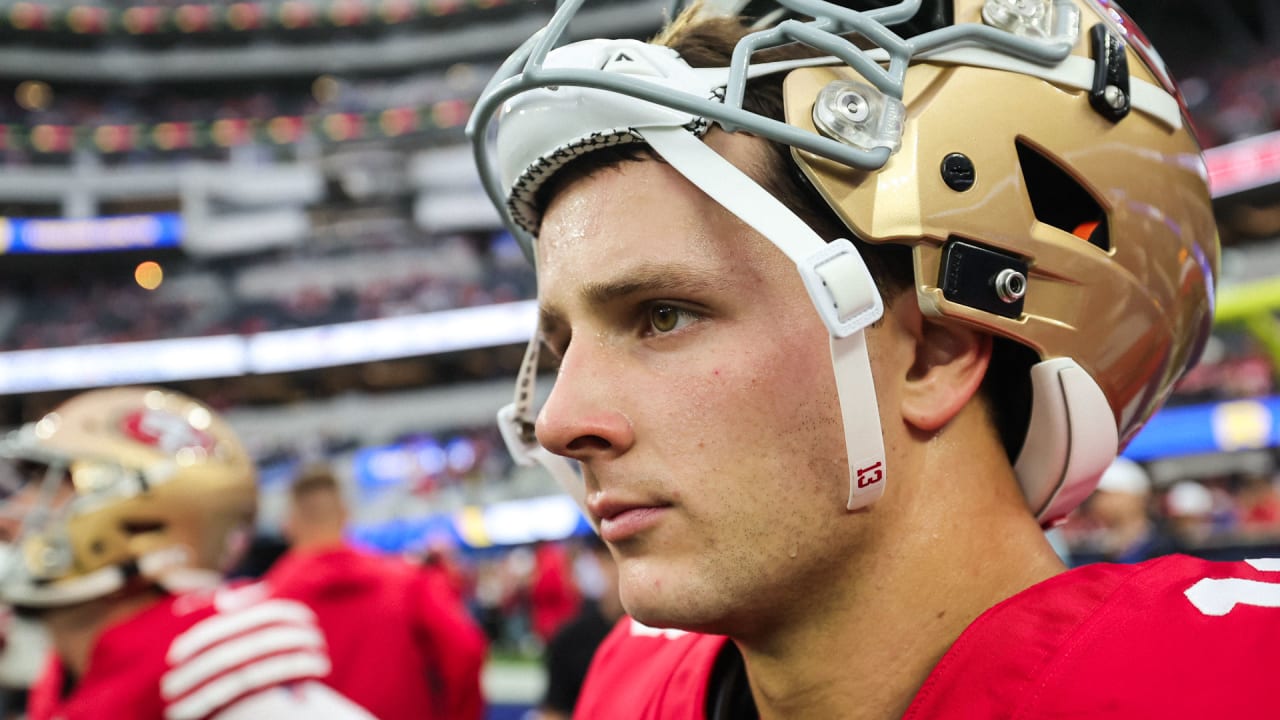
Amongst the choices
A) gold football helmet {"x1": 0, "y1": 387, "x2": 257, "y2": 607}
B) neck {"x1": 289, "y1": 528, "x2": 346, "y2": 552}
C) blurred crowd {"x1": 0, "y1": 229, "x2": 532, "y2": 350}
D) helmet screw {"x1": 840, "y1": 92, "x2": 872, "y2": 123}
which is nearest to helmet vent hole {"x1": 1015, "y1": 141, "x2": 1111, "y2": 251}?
helmet screw {"x1": 840, "y1": 92, "x2": 872, "y2": 123}

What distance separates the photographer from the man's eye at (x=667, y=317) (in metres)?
1.04

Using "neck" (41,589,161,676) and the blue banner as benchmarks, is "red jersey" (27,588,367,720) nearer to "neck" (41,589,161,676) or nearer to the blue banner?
"neck" (41,589,161,676)

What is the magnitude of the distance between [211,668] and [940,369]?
1605mm

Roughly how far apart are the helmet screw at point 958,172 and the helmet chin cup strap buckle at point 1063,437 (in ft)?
0.78

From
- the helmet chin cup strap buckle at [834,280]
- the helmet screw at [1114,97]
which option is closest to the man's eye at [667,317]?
the helmet chin cup strap buckle at [834,280]

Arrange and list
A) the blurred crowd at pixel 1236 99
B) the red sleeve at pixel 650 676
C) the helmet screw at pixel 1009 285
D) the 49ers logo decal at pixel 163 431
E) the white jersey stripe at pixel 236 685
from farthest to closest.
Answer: the blurred crowd at pixel 1236 99
the 49ers logo decal at pixel 163 431
the white jersey stripe at pixel 236 685
the red sleeve at pixel 650 676
the helmet screw at pixel 1009 285

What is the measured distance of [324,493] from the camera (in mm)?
4207

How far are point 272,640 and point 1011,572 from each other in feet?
4.96

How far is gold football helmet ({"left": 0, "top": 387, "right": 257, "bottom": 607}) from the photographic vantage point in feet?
8.10

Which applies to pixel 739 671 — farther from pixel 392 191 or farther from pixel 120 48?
pixel 120 48

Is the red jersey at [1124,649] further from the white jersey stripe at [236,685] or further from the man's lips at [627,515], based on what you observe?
the white jersey stripe at [236,685]

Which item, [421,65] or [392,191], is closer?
[392,191]

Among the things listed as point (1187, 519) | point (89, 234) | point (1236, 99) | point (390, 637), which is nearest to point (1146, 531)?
point (1187, 519)

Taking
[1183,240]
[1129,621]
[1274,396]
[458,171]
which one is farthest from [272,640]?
[458,171]
